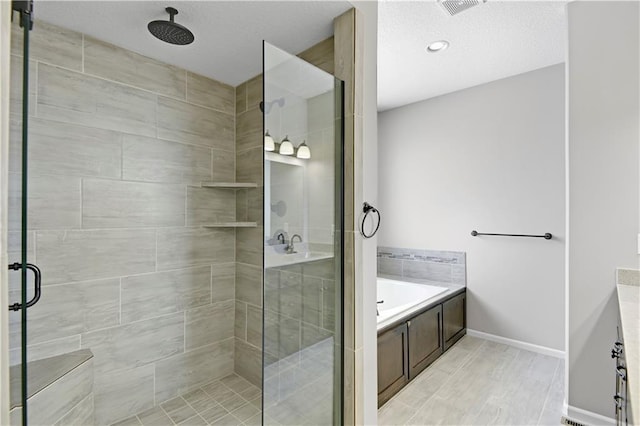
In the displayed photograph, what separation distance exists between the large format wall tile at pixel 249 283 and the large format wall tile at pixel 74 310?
0.87 meters

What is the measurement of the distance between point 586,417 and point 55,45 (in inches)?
158

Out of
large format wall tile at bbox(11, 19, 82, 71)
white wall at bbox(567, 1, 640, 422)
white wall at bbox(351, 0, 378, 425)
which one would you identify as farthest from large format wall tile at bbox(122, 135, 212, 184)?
white wall at bbox(567, 1, 640, 422)

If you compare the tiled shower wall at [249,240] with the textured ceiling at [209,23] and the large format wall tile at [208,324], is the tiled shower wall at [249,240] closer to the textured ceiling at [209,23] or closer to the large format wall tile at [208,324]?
the large format wall tile at [208,324]

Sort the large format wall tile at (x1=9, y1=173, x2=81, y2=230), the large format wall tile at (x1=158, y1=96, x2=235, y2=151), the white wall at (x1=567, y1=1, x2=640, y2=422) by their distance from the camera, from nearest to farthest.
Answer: the large format wall tile at (x1=9, y1=173, x2=81, y2=230), the white wall at (x1=567, y1=1, x2=640, y2=422), the large format wall tile at (x1=158, y1=96, x2=235, y2=151)

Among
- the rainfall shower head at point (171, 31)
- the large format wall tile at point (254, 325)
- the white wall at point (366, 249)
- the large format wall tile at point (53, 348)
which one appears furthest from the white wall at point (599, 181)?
the large format wall tile at point (53, 348)

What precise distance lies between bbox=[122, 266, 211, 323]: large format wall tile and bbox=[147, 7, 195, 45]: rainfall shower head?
154cm

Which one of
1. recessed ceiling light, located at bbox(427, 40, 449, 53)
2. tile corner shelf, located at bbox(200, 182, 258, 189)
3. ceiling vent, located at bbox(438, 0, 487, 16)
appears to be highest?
recessed ceiling light, located at bbox(427, 40, 449, 53)

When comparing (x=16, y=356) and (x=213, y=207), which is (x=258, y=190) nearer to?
(x=213, y=207)

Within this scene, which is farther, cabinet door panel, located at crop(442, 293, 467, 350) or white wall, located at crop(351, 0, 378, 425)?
cabinet door panel, located at crop(442, 293, 467, 350)

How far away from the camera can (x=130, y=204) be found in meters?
2.16

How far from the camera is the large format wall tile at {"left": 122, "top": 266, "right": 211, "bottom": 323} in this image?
7.10 ft

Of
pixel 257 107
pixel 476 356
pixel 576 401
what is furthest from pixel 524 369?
pixel 257 107

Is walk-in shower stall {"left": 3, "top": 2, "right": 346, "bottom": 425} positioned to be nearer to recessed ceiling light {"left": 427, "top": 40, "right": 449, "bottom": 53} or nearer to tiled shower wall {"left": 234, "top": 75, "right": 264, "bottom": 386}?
tiled shower wall {"left": 234, "top": 75, "right": 264, "bottom": 386}

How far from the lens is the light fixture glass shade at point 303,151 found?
1.56 metres
